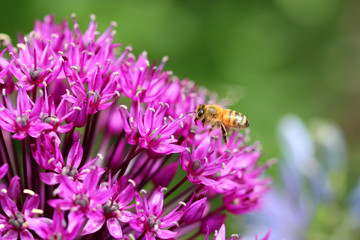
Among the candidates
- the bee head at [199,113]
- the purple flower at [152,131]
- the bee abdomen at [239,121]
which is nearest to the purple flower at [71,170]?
the purple flower at [152,131]

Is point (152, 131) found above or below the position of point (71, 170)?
above

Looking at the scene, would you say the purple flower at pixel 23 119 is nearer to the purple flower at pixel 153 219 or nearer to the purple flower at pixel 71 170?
the purple flower at pixel 71 170

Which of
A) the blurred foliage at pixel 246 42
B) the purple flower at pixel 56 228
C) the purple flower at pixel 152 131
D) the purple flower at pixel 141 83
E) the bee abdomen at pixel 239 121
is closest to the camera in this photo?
the purple flower at pixel 56 228

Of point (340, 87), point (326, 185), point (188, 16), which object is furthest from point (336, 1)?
point (326, 185)

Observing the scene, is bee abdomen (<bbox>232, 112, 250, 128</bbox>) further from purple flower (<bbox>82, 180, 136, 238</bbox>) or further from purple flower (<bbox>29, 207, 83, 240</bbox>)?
purple flower (<bbox>29, 207, 83, 240</bbox>)

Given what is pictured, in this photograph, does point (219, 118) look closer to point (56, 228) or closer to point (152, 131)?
point (152, 131)

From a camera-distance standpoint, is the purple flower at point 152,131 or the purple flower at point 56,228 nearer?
the purple flower at point 56,228

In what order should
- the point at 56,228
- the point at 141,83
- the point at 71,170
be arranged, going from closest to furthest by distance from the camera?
the point at 56,228 → the point at 71,170 → the point at 141,83

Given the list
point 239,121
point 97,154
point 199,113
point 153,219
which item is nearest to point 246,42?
point 239,121
